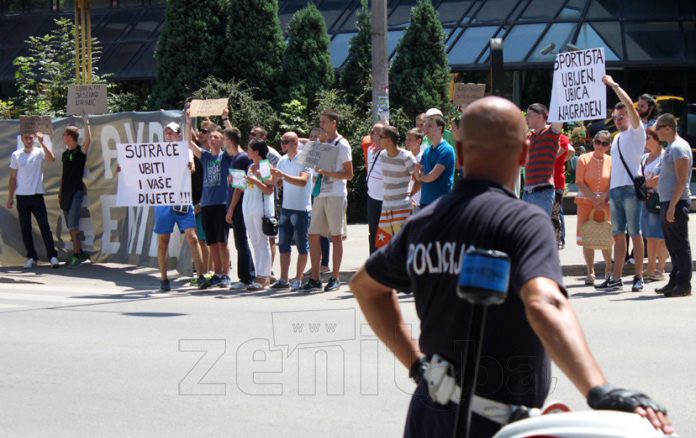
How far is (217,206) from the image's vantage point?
12234 mm

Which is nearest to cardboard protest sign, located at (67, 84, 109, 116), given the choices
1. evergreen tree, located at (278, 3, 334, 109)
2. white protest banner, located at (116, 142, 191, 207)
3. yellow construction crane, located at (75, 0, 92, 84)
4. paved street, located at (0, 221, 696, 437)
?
white protest banner, located at (116, 142, 191, 207)

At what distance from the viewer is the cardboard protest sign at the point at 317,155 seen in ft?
37.4

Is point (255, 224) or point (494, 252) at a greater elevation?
point (494, 252)

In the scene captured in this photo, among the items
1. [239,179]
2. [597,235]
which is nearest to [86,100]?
[239,179]

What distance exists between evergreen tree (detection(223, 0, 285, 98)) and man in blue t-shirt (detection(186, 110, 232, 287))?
392 inches

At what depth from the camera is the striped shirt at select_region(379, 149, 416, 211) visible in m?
11.1

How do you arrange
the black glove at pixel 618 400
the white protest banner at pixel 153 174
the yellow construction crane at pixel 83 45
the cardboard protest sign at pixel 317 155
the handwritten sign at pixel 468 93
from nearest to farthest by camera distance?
the black glove at pixel 618 400 < the cardboard protest sign at pixel 317 155 < the white protest banner at pixel 153 174 < the handwritten sign at pixel 468 93 < the yellow construction crane at pixel 83 45

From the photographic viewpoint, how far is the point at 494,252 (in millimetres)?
2551

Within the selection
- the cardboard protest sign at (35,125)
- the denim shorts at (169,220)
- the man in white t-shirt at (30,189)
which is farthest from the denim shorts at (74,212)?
the denim shorts at (169,220)

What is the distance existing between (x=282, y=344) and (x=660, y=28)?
731 inches

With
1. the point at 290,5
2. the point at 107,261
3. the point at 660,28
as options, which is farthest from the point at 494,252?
the point at 290,5

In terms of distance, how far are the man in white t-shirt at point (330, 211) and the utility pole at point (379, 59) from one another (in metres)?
2.58

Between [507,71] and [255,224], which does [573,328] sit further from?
[507,71]

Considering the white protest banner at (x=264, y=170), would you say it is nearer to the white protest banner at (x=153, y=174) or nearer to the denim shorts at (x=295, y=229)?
the denim shorts at (x=295, y=229)
